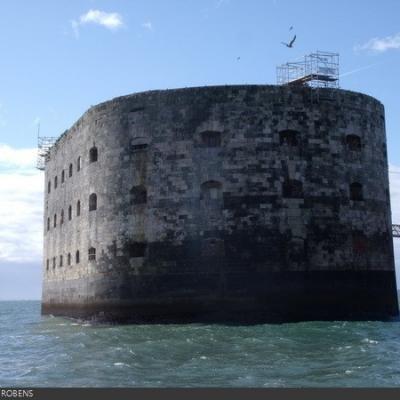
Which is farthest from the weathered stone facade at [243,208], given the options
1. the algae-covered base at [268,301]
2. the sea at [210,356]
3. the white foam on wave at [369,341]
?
the white foam on wave at [369,341]

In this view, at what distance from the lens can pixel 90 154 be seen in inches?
1129

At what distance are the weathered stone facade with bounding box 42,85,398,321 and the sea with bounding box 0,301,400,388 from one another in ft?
3.97

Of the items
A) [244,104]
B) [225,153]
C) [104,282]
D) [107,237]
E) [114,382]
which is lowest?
[114,382]

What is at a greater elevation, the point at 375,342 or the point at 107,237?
the point at 107,237

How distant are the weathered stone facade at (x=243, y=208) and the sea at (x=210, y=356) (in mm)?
1209

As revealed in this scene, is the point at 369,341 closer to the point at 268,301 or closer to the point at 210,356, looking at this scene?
the point at 210,356

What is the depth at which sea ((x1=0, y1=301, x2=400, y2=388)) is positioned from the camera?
41.7 ft

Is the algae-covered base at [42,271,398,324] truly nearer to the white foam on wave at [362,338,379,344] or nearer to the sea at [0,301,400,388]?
the sea at [0,301,400,388]

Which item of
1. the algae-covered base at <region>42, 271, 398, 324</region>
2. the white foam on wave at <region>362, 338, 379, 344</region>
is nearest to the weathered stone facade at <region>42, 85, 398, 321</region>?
the algae-covered base at <region>42, 271, 398, 324</region>

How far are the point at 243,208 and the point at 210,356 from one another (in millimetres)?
9324
